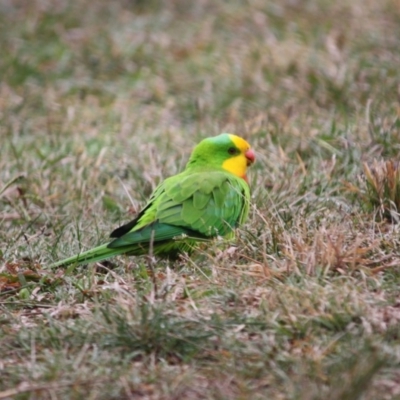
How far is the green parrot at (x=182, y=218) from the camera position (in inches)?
173

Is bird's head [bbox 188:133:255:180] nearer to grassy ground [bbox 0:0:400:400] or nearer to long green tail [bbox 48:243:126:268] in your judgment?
grassy ground [bbox 0:0:400:400]

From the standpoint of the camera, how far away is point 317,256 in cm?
380

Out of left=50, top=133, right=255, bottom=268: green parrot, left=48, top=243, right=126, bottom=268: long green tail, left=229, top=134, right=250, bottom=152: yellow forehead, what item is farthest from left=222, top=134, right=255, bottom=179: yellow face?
left=48, top=243, right=126, bottom=268: long green tail

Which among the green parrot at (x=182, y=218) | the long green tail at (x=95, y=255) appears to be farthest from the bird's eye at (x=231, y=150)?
the long green tail at (x=95, y=255)

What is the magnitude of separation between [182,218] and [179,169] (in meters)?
1.45

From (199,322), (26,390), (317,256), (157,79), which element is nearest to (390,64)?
(157,79)

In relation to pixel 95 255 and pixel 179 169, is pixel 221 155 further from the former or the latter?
pixel 95 255

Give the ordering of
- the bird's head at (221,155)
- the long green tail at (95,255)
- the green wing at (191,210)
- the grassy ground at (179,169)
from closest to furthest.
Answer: the grassy ground at (179,169) < the long green tail at (95,255) < the green wing at (191,210) < the bird's head at (221,155)

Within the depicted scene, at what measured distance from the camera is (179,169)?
5.97 metres

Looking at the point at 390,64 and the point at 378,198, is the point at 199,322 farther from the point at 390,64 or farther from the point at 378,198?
the point at 390,64

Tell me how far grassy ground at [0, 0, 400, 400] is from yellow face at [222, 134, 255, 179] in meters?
0.20

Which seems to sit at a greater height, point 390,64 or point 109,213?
point 390,64

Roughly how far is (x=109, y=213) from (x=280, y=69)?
2.43 meters

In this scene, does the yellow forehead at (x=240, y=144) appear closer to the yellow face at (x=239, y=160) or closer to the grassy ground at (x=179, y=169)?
the yellow face at (x=239, y=160)
